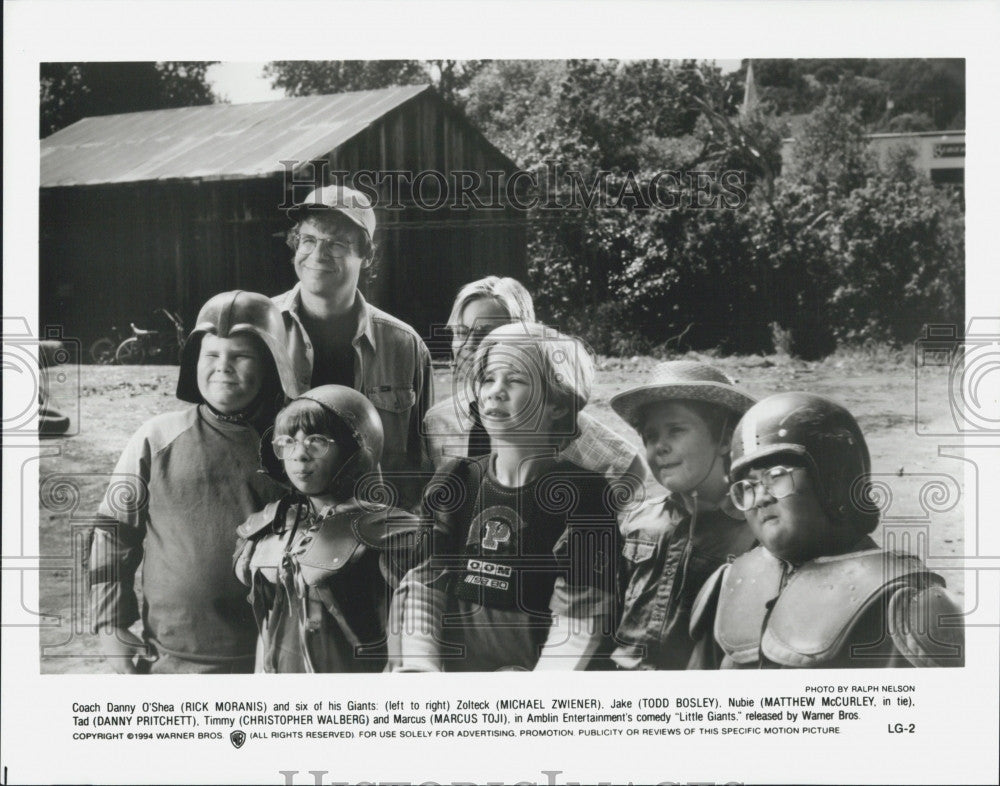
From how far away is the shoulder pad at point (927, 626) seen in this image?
6.66m

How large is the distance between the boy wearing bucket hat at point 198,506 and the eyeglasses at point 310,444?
155mm

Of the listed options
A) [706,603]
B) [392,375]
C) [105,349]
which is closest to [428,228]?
[392,375]

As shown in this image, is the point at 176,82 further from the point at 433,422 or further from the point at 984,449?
the point at 984,449

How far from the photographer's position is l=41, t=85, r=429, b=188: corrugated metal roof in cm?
677

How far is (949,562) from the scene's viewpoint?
679 centimetres

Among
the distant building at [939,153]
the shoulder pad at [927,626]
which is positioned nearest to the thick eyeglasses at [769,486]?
the shoulder pad at [927,626]

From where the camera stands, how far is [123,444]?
6.78 metres

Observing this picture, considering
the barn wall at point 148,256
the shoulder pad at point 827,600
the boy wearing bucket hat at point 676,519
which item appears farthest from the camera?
the barn wall at point 148,256

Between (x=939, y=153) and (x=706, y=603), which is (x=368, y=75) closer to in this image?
(x=939, y=153)

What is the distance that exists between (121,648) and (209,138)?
2978 millimetres

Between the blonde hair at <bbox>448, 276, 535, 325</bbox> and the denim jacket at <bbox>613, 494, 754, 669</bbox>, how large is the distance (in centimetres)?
128

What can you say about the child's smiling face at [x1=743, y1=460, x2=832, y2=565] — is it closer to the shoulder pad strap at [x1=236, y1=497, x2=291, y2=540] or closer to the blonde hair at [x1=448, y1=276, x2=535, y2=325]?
the blonde hair at [x1=448, y1=276, x2=535, y2=325]

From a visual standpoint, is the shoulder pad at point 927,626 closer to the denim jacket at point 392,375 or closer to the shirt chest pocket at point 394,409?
the denim jacket at point 392,375

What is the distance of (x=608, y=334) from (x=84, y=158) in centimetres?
320
